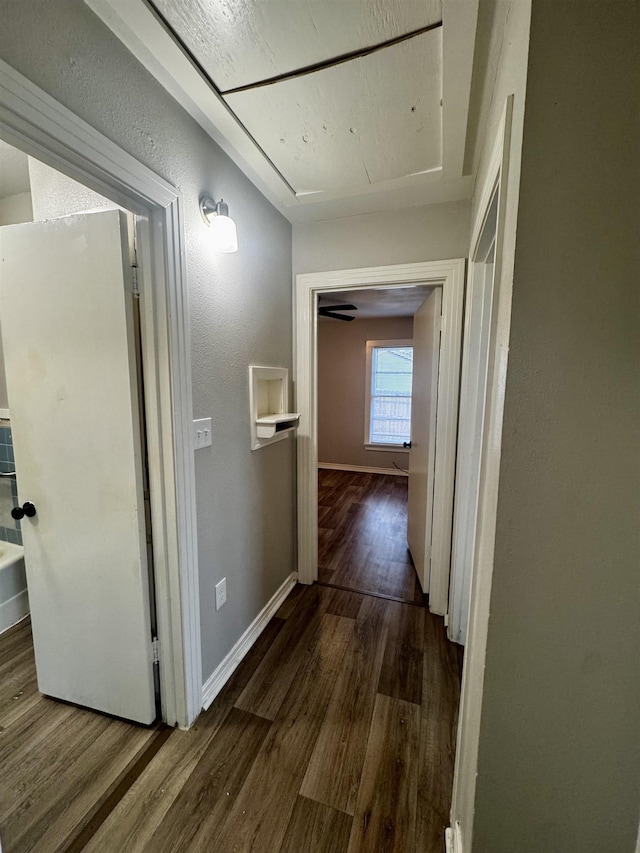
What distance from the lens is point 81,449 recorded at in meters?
1.24

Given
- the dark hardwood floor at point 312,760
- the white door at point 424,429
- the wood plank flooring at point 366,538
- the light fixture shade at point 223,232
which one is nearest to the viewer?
the dark hardwood floor at point 312,760

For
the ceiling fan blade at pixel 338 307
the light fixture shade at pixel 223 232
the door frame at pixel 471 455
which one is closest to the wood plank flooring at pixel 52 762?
the door frame at pixel 471 455

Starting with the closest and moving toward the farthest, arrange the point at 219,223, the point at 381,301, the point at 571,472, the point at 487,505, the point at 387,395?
the point at 571,472 → the point at 487,505 → the point at 219,223 → the point at 381,301 → the point at 387,395

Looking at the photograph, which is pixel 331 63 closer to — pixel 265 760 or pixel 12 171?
pixel 12 171

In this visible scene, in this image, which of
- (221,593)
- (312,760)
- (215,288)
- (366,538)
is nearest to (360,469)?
(366,538)

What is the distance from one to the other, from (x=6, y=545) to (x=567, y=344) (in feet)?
10.2

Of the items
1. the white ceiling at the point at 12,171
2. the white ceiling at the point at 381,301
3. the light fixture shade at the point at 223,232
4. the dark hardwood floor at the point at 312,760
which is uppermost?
the white ceiling at the point at 12,171

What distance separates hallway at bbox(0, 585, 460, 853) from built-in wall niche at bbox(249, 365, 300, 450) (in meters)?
1.16

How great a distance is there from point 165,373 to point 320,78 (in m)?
1.10

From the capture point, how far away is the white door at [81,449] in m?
1.14

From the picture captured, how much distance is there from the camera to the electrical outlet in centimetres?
150

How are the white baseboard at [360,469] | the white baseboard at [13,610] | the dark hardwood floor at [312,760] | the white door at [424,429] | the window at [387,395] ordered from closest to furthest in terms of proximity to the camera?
the dark hardwood floor at [312,760] → the white baseboard at [13,610] → the white door at [424,429] → the window at [387,395] → the white baseboard at [360,469]

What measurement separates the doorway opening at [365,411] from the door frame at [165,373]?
1956mm

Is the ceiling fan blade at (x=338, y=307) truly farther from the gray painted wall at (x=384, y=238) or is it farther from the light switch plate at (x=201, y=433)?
the light switch plate at (x=201, y=433)
